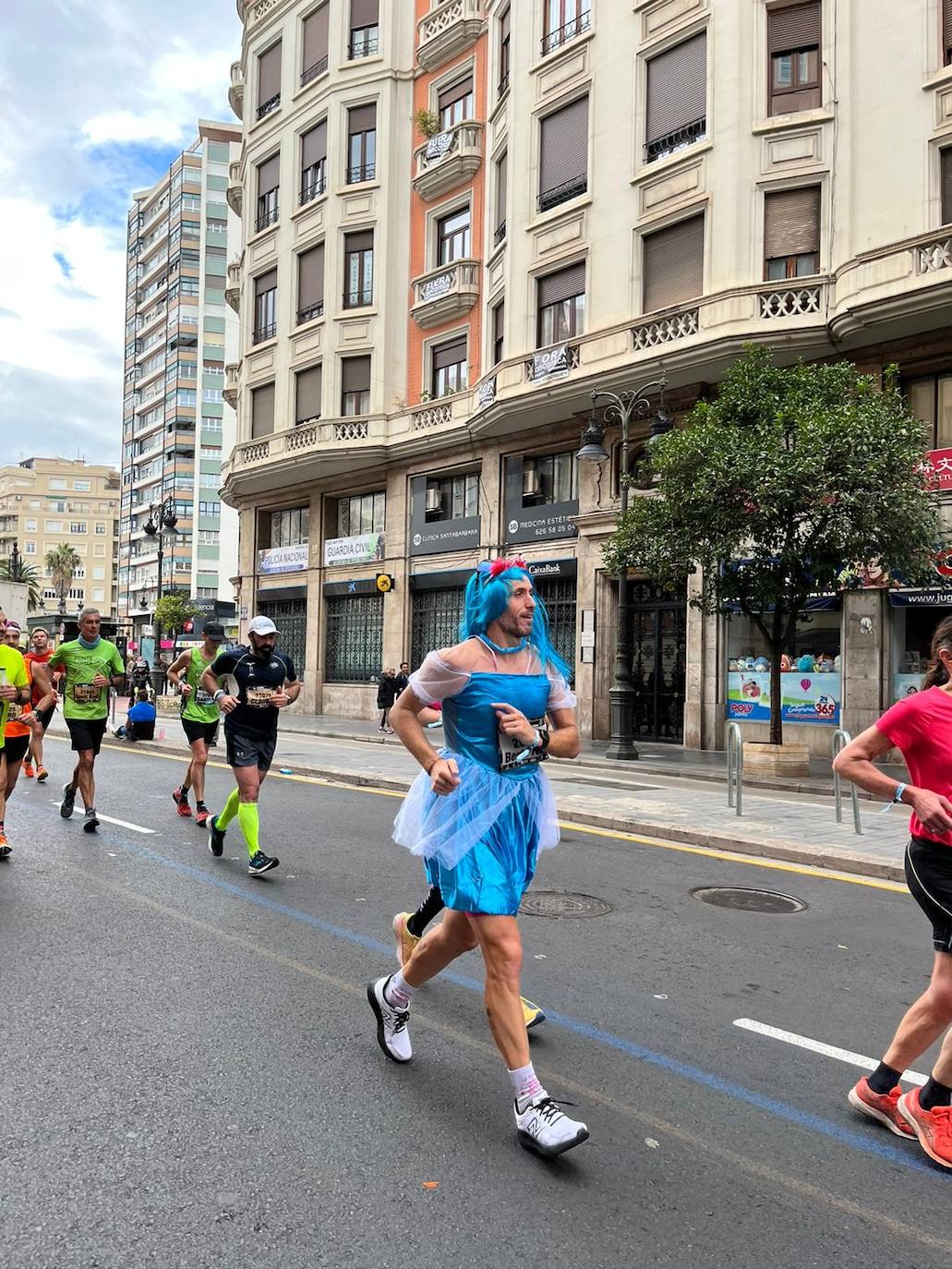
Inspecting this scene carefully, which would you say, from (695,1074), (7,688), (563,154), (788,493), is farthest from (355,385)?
(695,1074)

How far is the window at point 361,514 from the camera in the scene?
94.3ft

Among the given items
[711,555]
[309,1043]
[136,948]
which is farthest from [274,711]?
[711,555]

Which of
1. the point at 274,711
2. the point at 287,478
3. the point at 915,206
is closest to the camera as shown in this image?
the point at 274,711

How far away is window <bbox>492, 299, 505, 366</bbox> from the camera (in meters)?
→ 24.8

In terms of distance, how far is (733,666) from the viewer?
750 inches

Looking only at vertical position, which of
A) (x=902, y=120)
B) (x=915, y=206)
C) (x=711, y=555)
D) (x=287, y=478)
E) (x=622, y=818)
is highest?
(x=902, y=120)

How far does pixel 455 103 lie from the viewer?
90.3 feet

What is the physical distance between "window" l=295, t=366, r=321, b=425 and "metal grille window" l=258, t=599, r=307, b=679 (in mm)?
5970

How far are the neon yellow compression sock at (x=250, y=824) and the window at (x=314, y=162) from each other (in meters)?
27.0

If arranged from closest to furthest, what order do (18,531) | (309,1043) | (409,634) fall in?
1. (309,1043)
2. (409,634)
3. (18,531)

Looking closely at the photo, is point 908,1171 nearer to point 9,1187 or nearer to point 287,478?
point 9,1187

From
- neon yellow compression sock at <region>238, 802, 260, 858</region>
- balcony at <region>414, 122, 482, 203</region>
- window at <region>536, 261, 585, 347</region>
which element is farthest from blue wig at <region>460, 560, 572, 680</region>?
balcony at <region>414, 122, 482, 203</region>

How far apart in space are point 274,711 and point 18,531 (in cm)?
13230

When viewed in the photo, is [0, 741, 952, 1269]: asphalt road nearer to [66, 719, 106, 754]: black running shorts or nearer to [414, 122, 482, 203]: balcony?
[66, 719, 106, 754]: black running shorts
